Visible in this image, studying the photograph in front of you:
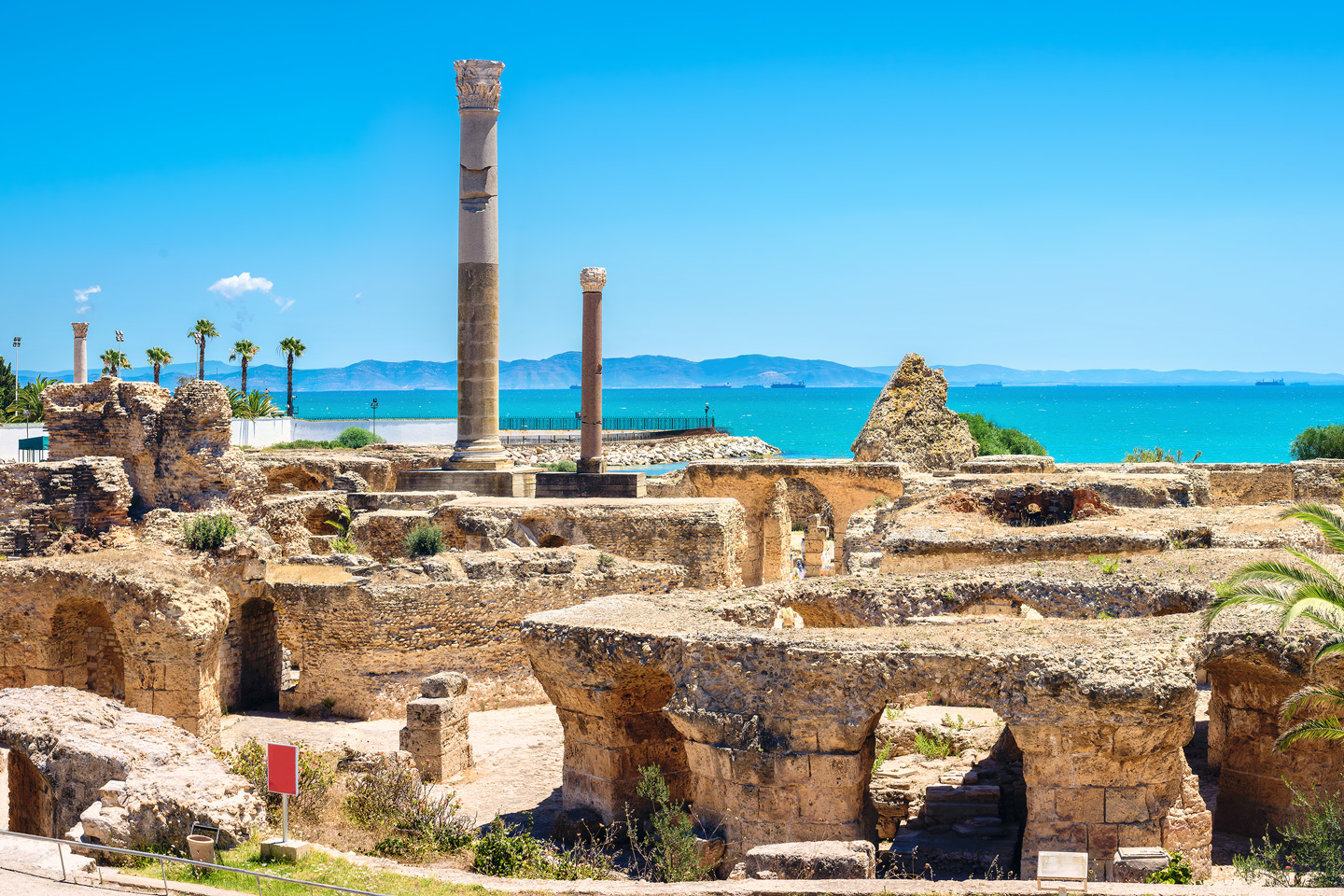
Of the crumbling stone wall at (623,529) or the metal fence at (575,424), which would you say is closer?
the crumbling stone wall at (623,529)

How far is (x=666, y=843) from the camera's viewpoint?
10906mm

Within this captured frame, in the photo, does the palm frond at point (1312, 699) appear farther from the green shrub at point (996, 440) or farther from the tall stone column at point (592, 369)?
the green shrub at point (996, 440)

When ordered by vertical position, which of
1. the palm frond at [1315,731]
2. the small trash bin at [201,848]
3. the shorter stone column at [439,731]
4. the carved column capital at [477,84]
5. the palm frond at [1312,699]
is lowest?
the shorter stone column at [439,731]

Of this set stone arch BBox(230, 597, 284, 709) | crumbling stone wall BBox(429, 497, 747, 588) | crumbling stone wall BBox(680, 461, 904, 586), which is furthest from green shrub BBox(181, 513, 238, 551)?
crumbling stone wall BBox(680, 461, 904, 586)

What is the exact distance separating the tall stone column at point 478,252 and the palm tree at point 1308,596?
18.9 metres

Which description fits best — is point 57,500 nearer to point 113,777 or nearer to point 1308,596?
point 113,777

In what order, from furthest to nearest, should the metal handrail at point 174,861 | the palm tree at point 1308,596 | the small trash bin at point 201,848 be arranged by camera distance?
1. the palm tree at point 1308,596
2. the small trash bin at point 201,848
3. the metal handrail at point 174,861

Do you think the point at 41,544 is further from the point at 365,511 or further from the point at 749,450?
the point at 749,450

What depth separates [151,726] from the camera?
11812 millimetres

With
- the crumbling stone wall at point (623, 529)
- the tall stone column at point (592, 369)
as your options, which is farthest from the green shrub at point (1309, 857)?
the tall stone column at point (592, 369)

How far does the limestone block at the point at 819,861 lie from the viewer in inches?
361

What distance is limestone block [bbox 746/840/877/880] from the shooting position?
30.1ft

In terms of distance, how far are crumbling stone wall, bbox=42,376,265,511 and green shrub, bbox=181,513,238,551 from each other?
222cm

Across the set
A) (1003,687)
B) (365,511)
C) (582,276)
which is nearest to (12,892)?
(1003,687)
